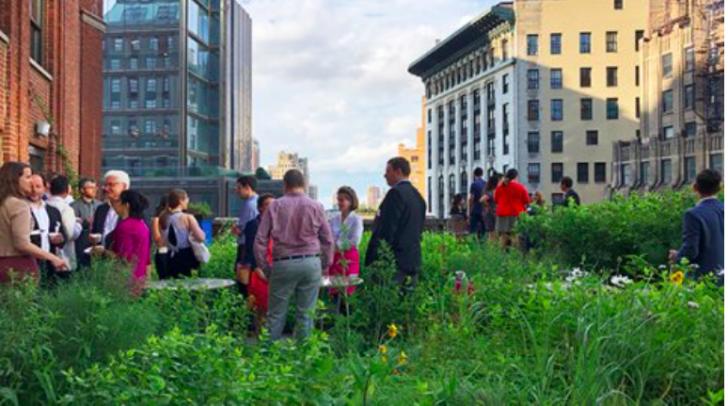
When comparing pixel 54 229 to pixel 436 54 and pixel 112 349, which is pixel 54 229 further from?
pixel 436 54

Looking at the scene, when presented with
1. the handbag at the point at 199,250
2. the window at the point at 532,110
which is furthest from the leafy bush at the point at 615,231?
the window at the point at 532,110

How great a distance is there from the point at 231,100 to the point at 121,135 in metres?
11.1

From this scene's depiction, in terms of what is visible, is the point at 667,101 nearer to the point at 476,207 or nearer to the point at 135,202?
the point at 476,207

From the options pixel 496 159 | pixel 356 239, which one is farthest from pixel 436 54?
pixel 356 239

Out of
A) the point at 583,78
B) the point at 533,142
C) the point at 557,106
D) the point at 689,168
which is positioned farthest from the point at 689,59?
the point at 533,142

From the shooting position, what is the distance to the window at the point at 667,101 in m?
60.1

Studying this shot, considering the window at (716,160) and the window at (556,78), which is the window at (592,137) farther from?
the window at (716,160)

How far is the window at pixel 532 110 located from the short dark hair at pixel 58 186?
223 feet

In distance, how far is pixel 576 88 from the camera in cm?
7388

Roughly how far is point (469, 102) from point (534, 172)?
1531 cm

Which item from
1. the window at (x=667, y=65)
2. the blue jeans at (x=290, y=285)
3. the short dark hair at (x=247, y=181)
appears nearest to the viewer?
the blue jeans at (x=290, y=285)

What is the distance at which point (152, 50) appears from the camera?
2790 inches

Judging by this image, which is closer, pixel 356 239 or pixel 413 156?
pixel 356 239

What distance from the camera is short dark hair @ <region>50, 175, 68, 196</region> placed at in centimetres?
816
